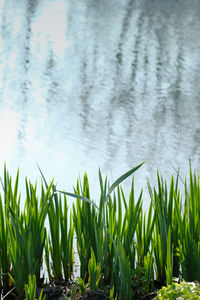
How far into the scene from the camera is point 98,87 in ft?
15.9

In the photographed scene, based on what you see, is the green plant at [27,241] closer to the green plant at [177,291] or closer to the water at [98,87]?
the green plant at [177,291]

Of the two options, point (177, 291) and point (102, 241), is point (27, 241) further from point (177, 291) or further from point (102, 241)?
point (177, 291)

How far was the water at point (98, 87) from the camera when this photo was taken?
3.58m

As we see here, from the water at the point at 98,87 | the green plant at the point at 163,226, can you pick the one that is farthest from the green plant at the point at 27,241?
the water at the point at 98,87

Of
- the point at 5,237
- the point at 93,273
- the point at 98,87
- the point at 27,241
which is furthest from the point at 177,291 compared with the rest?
the point at 98,87

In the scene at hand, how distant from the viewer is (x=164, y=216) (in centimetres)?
115

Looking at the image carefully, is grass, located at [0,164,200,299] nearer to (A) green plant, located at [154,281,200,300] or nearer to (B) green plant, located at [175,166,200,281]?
(B) green plant, located at [175,166,200,281]

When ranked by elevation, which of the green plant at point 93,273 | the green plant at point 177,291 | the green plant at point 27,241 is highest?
the green plant at point 27,241

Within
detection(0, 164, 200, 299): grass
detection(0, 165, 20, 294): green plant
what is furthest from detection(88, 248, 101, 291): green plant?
detection(0, 165, 20, 294): green plant

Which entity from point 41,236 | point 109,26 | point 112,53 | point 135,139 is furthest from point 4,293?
point 109,26

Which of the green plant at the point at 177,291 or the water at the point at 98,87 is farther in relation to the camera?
the water at the point at 98,87

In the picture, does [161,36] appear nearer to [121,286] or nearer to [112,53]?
[112,53]

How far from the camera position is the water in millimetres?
3582

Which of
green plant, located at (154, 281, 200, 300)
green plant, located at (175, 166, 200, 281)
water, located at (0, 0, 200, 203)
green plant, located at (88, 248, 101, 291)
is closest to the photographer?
green plant, located at (154, 281, 200, 300)
